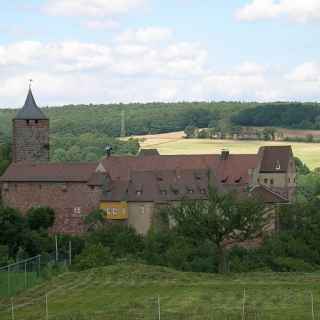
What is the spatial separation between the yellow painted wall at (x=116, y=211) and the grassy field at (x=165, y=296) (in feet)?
103

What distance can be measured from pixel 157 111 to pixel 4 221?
120m

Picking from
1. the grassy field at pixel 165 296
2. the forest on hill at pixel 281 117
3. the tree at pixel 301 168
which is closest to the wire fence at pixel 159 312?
the grassy field at pixel 165 296

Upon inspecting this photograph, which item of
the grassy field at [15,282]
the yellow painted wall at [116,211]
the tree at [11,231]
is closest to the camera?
the grassy field at [15,282]

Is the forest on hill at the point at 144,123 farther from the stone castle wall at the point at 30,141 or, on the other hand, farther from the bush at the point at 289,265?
the bush at the point at 289,265

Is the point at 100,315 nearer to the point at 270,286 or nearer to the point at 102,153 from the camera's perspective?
the point at 270,286

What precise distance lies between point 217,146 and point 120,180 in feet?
169

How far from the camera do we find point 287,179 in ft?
278

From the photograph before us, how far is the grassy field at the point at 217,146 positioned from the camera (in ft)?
395

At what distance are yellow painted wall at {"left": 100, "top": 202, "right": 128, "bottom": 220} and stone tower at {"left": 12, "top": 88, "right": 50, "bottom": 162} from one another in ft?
36.5

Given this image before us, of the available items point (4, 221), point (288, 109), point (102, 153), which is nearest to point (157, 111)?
point (288, 109)

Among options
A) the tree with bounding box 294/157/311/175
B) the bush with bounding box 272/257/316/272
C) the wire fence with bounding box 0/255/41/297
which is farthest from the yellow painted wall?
the tree with bounding box 294/157/311/175

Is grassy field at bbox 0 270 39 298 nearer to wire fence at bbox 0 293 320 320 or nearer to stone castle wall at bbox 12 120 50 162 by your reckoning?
wire fence at bbox 0 293 320 320

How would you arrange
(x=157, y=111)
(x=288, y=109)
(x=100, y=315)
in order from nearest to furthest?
(x=100, y=315) → (x=288, y=109) → (x=157, y=111)

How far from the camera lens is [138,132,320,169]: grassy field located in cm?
12031
